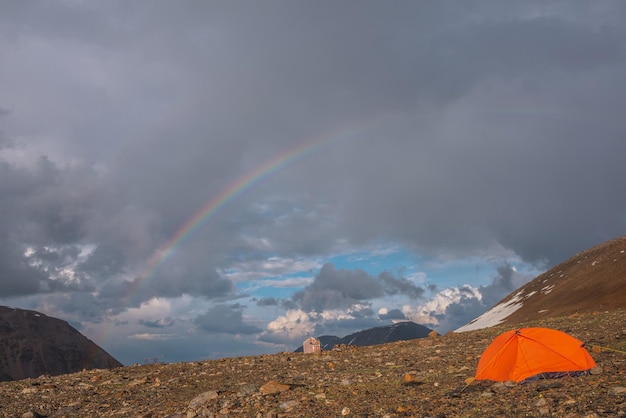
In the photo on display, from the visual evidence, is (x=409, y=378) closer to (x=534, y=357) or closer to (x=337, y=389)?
(x=337, y=389)

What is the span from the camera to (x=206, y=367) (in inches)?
1107

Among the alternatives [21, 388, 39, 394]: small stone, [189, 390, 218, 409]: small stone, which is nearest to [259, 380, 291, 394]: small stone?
[189, 390, 218, 409]: small stone

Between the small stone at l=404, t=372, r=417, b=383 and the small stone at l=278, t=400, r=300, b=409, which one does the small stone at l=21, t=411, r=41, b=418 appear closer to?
the small stone at l=278, t=400, r=300, b=409

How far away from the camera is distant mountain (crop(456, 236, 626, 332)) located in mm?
79062

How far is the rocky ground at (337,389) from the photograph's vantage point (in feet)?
47.2

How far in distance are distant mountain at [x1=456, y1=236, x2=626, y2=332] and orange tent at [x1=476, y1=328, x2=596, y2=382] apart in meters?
Answer: 59.7

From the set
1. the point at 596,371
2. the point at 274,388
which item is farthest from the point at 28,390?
the point at 596,371

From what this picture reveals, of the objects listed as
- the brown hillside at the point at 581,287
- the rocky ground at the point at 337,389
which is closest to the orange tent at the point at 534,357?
the rocky ground at the point at 337,389

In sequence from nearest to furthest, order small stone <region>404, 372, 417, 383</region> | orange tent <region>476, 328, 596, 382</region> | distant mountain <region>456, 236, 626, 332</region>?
orange tent <region>476, 328, 596, 382</region>
small stone <region>404, 372, 417, 383</region>
distant mountain <region>456, 236, 626, 332</region>

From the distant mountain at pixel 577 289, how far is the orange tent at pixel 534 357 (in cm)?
5969

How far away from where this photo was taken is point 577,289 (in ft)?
308

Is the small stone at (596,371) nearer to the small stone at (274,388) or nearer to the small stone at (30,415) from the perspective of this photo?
the small stone at (274,388)

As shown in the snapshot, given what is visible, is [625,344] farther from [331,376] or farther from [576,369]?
[331,376]

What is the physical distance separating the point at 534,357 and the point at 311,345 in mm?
21890
